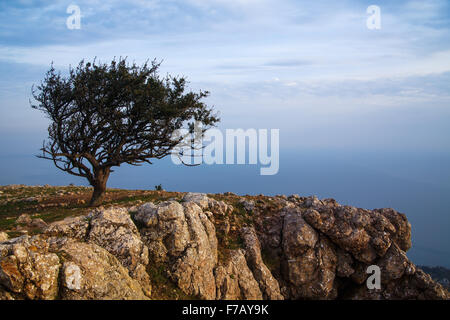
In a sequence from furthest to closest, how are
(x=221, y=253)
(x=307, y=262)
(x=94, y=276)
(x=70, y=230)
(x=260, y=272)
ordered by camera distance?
(x=307, y=262) < (x=260, y=272) < (x=221, y=253) < (x=70, y=230) < (x=94, y=276)

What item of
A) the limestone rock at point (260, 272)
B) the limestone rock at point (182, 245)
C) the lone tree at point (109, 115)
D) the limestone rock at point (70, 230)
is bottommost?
the limestone rock at point (260, 272)

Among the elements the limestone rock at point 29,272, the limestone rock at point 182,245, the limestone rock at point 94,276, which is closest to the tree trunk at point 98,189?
the limestone rock at point 182,245

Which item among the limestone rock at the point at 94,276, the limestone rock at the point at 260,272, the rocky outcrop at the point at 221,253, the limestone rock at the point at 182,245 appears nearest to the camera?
the limestone rock at the point at 94,276

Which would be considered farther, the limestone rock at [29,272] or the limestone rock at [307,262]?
the limestone rock at [307,262]

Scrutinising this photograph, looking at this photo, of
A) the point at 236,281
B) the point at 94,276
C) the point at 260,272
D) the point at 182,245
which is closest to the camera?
the point at 94,276

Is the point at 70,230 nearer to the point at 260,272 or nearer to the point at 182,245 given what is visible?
the point at 182,245

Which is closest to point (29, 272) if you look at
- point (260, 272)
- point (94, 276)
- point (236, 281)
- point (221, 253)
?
point (94, 276)

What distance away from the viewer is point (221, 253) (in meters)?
16.9

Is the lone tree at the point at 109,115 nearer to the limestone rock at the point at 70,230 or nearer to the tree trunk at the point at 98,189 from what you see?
the tree trunk at the point at 98,189

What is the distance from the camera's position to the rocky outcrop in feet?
34.0

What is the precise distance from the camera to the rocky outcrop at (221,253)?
34.0 ft

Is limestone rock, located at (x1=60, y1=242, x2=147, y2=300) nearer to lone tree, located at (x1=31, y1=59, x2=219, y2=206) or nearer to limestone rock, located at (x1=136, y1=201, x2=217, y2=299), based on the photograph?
limestone rock, located at (x1=136, y1=201, x2=217, y2=299)

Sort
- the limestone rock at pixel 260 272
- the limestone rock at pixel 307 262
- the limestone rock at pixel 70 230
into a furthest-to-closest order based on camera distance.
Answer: the limestone rock at pixel 307 262 < the limestone rock at pixel 260 272 < the limestone rock at pixel 70 230

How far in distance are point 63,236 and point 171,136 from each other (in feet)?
50.0
